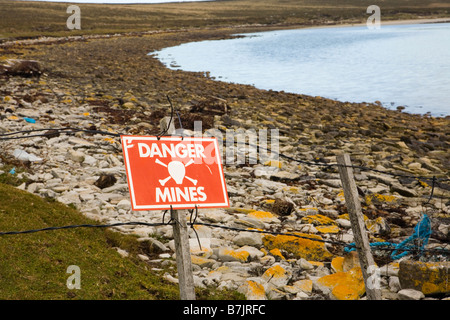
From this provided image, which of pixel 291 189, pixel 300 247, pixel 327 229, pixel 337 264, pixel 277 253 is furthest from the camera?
pixel 291 189

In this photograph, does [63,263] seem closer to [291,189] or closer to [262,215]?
[262,215]

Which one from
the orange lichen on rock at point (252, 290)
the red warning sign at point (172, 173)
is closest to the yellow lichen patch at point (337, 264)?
the orange lichen on rock at point (252, 290)

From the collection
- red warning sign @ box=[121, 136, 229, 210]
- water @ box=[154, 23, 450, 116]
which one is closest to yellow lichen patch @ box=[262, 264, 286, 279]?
red warning sign @ box=[121, 136, 229, 210]

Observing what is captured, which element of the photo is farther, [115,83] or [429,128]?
[115,83]

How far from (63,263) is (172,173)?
2.86 metres

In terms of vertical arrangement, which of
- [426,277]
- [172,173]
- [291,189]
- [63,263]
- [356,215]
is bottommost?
[291,189]

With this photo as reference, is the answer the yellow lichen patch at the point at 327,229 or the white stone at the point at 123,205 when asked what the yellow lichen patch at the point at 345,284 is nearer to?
the yellow lichen patch at the point at 327,229

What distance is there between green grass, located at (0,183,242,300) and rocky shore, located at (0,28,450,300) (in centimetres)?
50

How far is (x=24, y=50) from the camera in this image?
4503cm

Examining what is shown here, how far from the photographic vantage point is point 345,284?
7.23 meters

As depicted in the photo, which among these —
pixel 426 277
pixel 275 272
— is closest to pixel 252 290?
pixel 275 272
